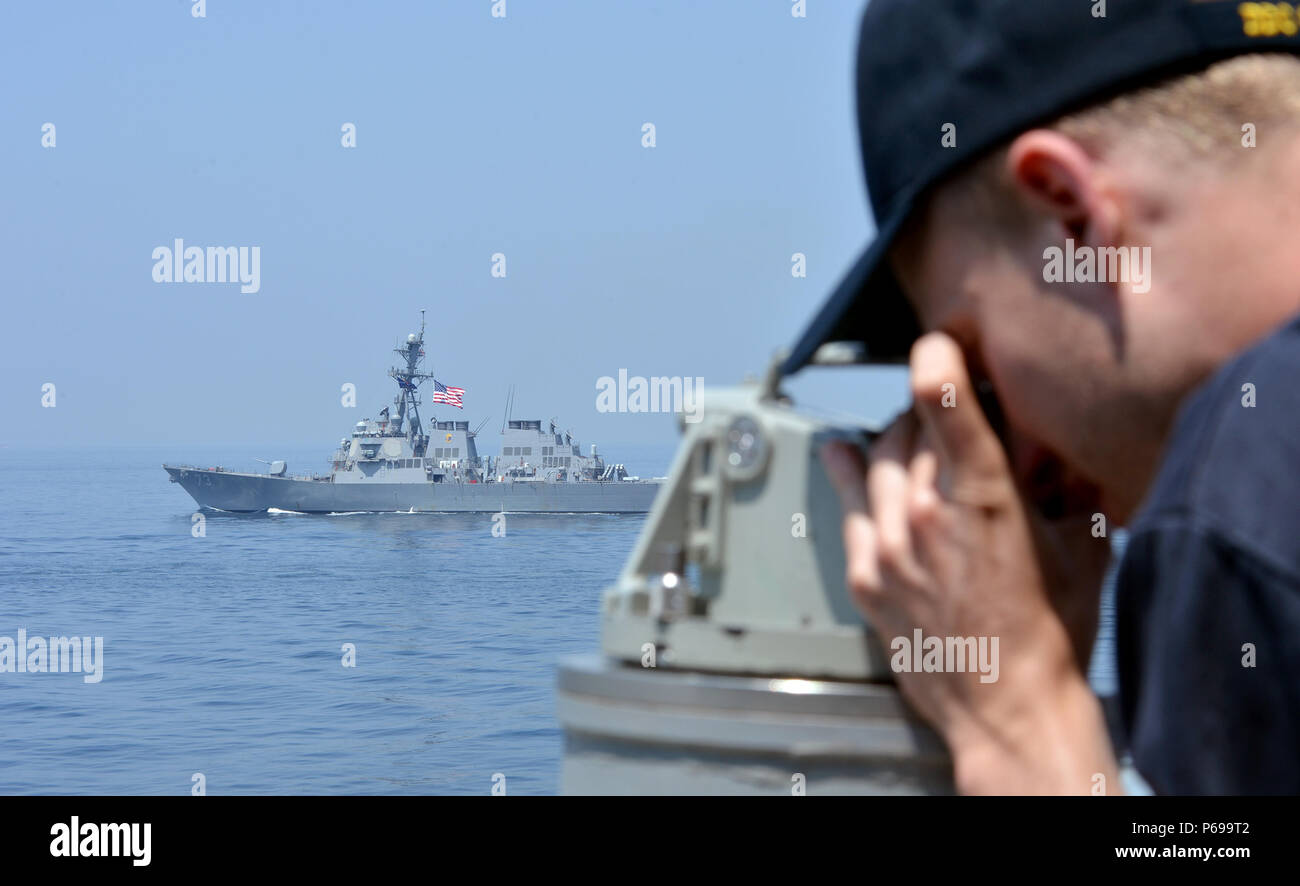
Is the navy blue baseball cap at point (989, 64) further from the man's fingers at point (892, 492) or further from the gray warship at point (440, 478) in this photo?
the gray warship at point (440, 478)

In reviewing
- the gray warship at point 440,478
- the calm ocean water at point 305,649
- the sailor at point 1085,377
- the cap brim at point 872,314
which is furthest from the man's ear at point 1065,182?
the gray warship at point 440,478

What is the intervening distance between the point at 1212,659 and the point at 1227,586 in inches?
1.7

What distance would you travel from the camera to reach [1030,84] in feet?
2.69

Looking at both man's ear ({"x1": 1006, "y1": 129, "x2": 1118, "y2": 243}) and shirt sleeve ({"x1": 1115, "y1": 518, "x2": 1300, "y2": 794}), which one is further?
man's ear ({"x1": 1006, "y1": 129, "x2": 1118, "y2": 243})

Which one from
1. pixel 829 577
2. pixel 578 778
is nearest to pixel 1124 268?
pixel 829 577

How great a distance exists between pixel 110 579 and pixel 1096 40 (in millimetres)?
55039

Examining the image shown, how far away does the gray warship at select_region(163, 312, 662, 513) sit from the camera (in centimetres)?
5597

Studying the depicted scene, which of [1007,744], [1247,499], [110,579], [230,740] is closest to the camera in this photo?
[1247,499]

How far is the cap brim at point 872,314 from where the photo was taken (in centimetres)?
94

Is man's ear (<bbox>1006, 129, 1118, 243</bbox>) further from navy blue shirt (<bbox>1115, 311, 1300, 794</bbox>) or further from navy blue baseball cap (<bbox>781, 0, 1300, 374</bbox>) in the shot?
navy blue shirt (<bbox>1115, 311, 1300, 794</bbox>)

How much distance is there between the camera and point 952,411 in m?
0.93

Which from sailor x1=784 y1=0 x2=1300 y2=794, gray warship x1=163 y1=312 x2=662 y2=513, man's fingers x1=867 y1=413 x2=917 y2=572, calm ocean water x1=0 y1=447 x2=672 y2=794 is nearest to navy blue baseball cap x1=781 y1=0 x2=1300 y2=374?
sailor x1=784 y1=0 x2=1300 y2=794

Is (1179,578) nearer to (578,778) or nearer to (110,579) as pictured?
(578,778)
